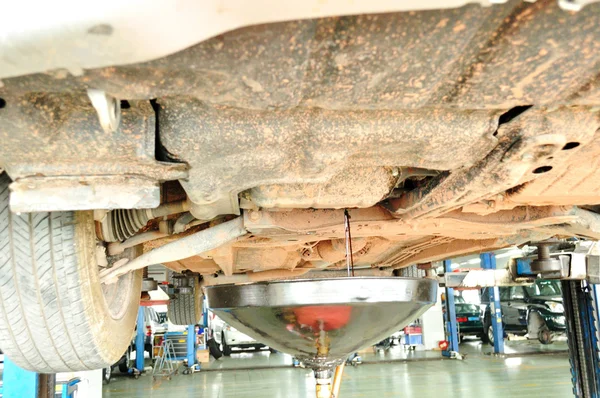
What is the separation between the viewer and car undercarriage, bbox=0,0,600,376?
77cm

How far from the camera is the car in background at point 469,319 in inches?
510

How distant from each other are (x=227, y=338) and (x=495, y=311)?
630 centimetres

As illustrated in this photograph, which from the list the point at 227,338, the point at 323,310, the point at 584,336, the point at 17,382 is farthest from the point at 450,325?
the point at 323,310

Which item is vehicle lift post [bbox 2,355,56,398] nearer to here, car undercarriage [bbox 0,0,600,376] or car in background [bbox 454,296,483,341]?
car undercarriage [bbox 0,0,600,376]

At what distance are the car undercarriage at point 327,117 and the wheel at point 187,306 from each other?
279 centimetres

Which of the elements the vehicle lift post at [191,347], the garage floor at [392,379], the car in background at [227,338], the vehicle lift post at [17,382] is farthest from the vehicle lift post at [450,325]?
the vehicle lift post at [17,382]

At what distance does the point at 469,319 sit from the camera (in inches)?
511

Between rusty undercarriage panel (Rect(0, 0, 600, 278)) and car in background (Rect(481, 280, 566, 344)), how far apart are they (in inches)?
416

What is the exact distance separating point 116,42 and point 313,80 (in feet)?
1.08

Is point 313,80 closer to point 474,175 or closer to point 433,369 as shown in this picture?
point 474,175

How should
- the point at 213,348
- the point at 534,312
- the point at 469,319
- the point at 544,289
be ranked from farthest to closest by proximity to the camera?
the point at 469,319 → the point at 213,348 → the point at 544,289 → the point at 534,312

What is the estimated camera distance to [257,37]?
0.74 metres

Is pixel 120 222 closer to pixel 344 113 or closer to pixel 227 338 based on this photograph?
pixel 344 113

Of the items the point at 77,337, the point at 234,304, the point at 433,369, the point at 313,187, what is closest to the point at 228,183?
the point at 313,187
